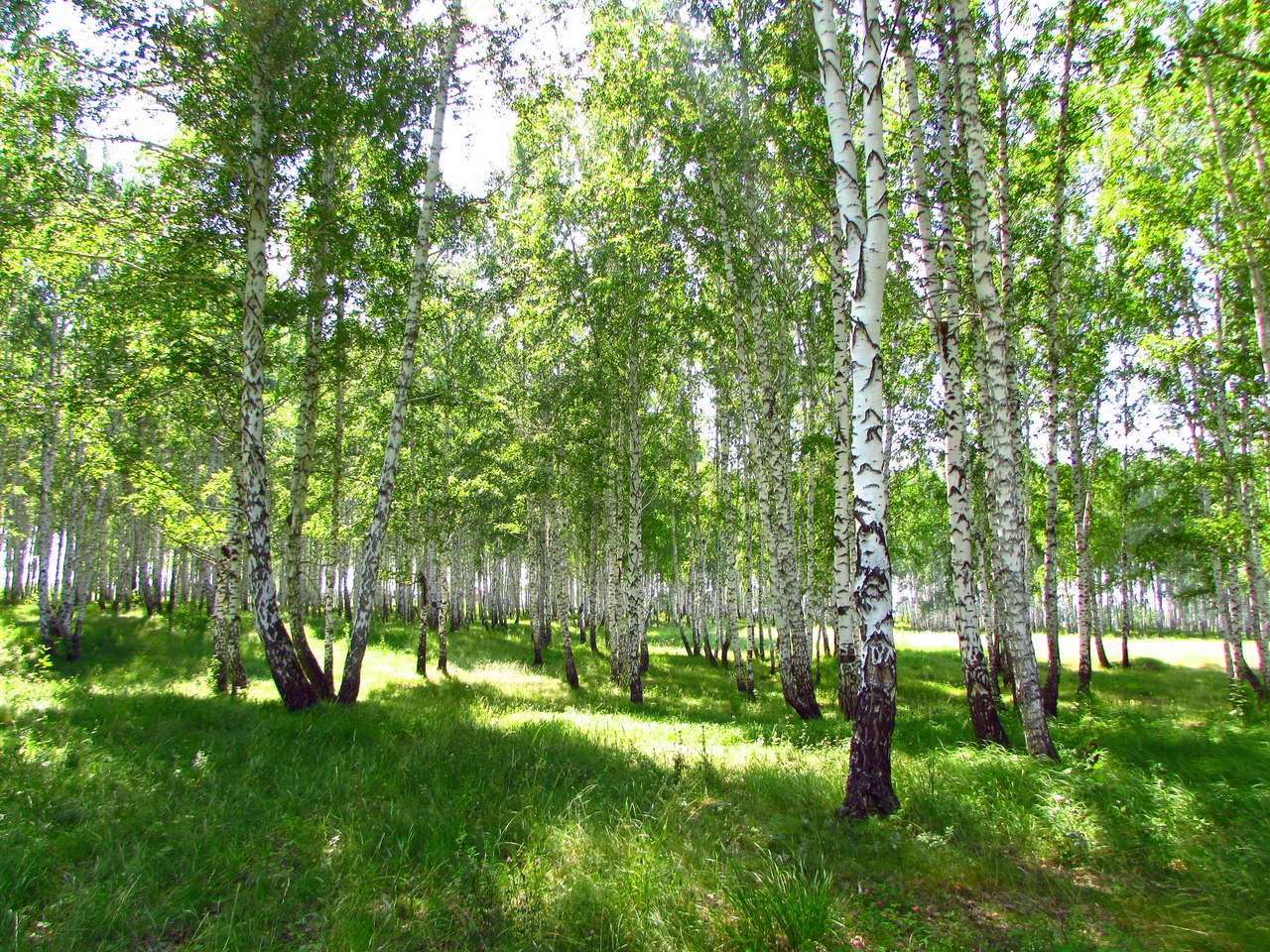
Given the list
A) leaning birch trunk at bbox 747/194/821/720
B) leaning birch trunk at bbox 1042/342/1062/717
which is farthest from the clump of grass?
leaning birch trunk at bbox 1042/342/1062/717

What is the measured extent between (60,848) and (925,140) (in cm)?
1596

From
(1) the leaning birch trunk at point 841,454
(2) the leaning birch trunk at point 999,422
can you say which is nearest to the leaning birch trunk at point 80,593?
(1) the leaning birch trunk at point 841,454

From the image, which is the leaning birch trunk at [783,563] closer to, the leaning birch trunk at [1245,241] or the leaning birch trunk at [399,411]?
the leaning birch trunk at [399,411]

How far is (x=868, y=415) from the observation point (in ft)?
18.8

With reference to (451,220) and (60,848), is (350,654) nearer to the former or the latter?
(60,848)

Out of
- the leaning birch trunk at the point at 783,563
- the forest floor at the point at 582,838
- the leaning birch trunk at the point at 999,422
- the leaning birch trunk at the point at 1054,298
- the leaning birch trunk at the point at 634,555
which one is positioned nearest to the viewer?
the forest floor at the point at 582,838

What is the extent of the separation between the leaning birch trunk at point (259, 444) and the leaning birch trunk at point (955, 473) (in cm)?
1033

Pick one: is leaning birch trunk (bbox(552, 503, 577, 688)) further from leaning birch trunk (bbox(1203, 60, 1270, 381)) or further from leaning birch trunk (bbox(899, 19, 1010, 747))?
leaning birch trunk (bbox(1203, 60, 1270, 381))

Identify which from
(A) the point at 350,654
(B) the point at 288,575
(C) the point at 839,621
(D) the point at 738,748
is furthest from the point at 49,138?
(C) the point at 839,621

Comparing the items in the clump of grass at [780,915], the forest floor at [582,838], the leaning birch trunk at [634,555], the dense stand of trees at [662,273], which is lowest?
the forest floor at [582,838]

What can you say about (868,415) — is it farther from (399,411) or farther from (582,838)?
(399,411)

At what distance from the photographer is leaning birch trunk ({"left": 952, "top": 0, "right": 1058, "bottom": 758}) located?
7.36m

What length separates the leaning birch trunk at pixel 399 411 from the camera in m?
9.77

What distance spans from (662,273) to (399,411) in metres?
7.90
